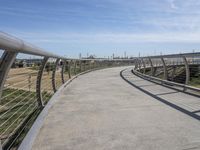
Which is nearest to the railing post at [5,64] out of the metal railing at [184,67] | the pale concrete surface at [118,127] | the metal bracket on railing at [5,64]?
the metal bracket on railing at [5,64]

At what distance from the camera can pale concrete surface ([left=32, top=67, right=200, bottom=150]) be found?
427cm

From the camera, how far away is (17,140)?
16.8 feet

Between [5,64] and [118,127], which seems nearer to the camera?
[5,64]

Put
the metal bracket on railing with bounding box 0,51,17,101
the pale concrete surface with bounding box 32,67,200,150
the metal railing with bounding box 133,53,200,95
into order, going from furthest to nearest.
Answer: the metal railing with bounding box 133,53,200,95 → the pale concrete surface with bounding box 32,67,200,150 → the metal bracket on railing with bounding box 0,51,17,101

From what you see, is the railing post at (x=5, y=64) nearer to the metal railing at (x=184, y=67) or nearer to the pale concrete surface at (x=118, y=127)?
the pale concrete surface at (x=118, y=127)

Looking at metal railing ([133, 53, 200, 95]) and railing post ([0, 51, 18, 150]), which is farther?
metal railing ([133, 53, 200, 95])

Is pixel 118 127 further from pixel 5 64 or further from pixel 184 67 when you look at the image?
pixel 184 67

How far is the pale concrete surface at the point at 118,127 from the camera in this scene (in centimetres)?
427

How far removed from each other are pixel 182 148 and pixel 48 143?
66.0 inches

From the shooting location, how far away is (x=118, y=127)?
5.19 meters

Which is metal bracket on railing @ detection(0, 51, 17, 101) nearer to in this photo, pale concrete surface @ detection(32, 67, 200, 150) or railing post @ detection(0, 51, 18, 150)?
railing post @ detection(0, 51, 18, 150)

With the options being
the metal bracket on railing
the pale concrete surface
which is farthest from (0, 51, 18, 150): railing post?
the pale concrete surface

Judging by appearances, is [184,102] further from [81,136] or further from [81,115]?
[81,136]

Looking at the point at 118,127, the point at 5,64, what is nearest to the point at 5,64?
the point at 5,64
